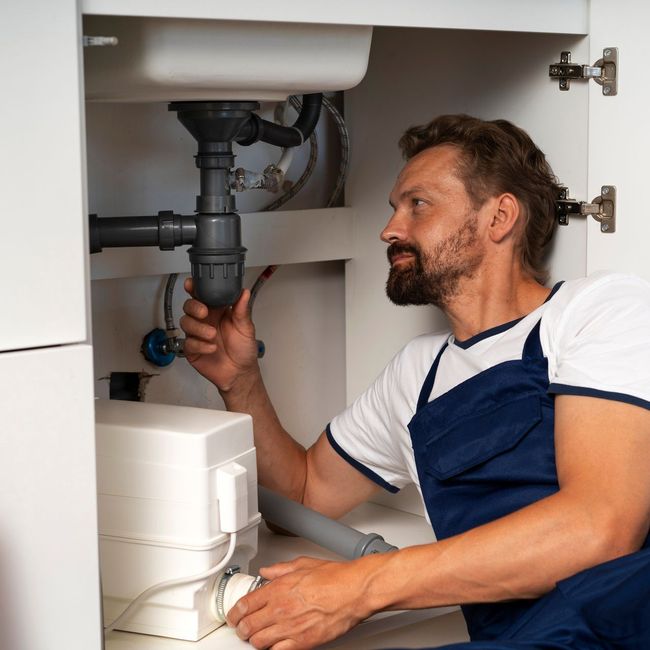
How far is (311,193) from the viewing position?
2.07 meters

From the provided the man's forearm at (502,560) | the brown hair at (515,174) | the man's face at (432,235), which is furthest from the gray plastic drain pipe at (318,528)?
the brown hair at (515,174)

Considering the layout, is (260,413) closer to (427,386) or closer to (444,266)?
(427,386)

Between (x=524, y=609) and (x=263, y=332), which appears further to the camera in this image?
(x=263, y=332)

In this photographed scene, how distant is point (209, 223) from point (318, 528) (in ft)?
1.63

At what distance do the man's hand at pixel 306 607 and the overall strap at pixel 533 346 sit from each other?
365mm

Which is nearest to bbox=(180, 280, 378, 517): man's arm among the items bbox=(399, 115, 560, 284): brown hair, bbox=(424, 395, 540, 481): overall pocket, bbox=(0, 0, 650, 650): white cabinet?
bbox=(0, 0, 650, 650): white cabinet

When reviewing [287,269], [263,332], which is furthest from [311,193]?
[263,332]

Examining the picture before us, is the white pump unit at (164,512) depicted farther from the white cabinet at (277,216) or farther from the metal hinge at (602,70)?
the metal hinge at (602,70)

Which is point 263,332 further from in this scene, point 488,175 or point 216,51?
point 216,51

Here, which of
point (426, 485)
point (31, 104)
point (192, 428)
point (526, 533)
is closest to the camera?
point (31, 104)

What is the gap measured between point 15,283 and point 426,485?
27.9 inches

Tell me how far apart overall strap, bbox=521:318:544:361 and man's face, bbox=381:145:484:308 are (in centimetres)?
15

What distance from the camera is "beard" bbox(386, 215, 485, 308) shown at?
1556 millimetres

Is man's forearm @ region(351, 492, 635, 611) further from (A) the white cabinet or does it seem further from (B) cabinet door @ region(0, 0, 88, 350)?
(B) cabinet door @ region(0, 0, 88, 350)
